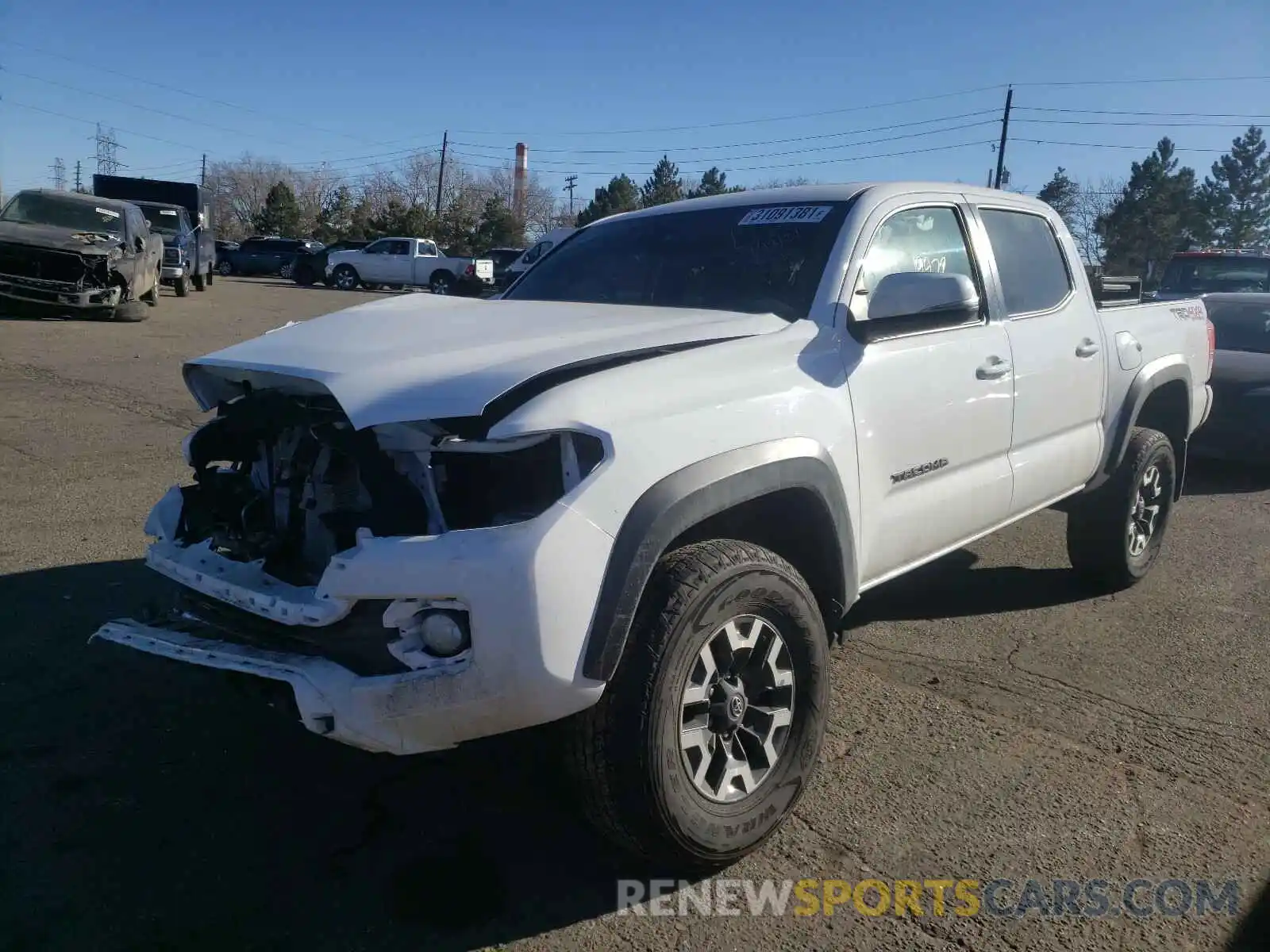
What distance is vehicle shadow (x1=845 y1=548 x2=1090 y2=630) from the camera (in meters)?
5.02

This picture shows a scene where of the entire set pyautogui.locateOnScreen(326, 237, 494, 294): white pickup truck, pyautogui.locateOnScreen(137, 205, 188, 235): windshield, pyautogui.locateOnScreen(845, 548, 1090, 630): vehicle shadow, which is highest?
pyautogui.locateOnScreen(326, 237, 494, 294): white pickup truck

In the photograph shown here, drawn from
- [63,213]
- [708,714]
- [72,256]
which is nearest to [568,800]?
[708,714]

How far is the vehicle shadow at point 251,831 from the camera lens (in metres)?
2.60

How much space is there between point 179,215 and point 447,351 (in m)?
23.6

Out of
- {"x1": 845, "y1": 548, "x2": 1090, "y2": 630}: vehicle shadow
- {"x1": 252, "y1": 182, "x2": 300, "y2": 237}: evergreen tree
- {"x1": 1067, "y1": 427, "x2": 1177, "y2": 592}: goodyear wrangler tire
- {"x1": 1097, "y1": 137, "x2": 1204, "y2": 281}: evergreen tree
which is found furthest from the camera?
{"x1": 252, "y1": 182, "x2": 300, "y2": 237}: evergreen tree

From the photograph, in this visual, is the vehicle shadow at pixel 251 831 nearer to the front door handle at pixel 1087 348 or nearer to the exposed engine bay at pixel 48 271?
the front door handle at pixel 1087 348

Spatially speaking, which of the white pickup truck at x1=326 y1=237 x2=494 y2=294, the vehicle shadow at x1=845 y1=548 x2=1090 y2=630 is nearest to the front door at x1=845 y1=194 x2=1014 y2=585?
the vehicle shadow at x1=845 y1=548 x2=1090 y2=630

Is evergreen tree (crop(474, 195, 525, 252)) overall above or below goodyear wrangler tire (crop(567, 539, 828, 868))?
above

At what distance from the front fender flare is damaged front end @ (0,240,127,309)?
15148 millimetres

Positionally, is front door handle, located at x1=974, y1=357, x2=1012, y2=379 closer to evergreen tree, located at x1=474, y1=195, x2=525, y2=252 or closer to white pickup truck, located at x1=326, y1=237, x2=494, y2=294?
white pickup truck, located at x1=326, y1=237, x2=494, y2=294

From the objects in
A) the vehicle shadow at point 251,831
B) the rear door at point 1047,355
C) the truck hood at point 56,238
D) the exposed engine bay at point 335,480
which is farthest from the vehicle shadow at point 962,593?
the truck hood at point 56,238

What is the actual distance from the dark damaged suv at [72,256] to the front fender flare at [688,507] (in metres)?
15.1

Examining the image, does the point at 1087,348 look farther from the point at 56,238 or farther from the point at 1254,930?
the point at 56,238

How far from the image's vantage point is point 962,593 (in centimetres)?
534
